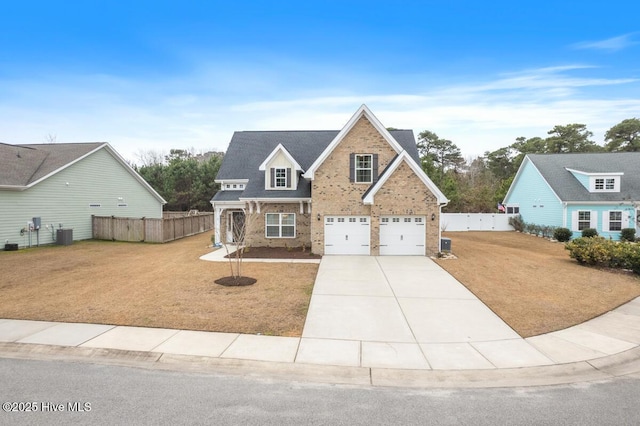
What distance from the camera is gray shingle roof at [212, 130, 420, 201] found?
20078 millimetres

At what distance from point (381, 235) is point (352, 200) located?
244cm

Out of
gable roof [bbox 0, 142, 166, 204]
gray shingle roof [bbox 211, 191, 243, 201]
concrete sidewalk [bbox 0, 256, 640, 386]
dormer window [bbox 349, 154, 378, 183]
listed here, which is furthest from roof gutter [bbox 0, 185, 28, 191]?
dormer window [bbox 349, 154, 378, 183]

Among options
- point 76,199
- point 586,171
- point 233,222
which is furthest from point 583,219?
point 76,199

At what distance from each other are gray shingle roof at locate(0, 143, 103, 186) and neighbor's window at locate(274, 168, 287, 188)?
14851 mm

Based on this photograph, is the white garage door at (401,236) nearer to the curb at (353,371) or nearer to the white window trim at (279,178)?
the white window trim at (279,178)

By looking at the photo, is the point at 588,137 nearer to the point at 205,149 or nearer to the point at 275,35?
the point at 275,35

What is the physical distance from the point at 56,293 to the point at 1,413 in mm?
7046

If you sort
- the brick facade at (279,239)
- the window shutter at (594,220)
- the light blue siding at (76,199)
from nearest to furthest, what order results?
the light blue siding at (76,199) → the brick facade at (279,239) → the window shutter at (594,220)

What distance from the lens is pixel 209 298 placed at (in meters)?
9.66

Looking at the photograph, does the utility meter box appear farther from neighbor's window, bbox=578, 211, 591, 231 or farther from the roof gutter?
neighbor's window, bbox=578, 211, 591, 231

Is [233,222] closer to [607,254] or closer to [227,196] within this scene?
[227,196]

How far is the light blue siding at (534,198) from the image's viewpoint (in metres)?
27.0

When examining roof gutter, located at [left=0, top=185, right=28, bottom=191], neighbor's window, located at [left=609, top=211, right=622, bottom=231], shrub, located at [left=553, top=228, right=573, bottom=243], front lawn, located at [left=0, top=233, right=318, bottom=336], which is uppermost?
roof gutter, located at [left=0, top=185, right=28, bottom=191]

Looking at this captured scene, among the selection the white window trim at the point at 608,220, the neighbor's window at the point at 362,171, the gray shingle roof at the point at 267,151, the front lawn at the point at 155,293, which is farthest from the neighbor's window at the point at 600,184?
the front lawn at the point at 155,293
